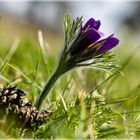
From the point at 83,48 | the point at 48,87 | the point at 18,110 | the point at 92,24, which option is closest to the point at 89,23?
the point at 92,24

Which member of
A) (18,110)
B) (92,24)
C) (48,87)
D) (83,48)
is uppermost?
(92,24)

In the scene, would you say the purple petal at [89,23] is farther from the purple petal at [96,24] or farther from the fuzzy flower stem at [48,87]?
the fuzzy flower stem at [48,87]

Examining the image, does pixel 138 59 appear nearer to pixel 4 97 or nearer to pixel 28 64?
pixel 28 64

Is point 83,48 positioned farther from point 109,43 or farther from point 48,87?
point 48,87

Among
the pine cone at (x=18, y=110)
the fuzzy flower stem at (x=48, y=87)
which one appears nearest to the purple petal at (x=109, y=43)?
the fuzzy flower stem at (x=48, y=87)

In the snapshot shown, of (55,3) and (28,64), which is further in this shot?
(55,3)

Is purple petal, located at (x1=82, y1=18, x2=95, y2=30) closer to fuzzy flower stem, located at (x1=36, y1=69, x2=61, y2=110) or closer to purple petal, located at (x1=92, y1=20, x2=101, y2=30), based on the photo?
purple petal, located at (x1=92, y1=20, x2=101, y2=30)

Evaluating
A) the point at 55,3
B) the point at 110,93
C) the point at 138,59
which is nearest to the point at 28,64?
the point at 110,93
